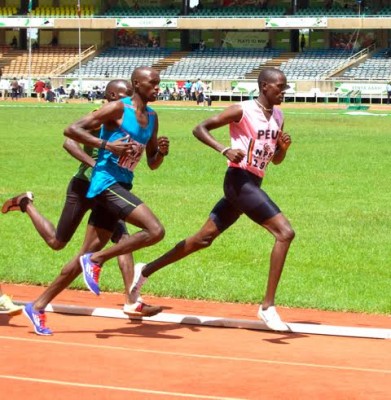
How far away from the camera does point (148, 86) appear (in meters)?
9.61

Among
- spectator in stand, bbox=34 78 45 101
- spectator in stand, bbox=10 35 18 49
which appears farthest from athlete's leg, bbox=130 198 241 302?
spectator in stand, bbox=10 35 18 49

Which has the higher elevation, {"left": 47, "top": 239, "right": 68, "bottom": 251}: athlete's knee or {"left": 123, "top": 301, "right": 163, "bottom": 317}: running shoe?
{"left": 47, "top": 239, "right": 68, "bottom": 251}: athlete's knee

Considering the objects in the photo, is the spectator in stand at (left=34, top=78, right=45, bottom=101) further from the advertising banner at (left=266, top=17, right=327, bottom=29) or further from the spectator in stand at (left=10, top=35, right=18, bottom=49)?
the spectator in stand at (left=10, top=35, right=18, bottom=49)

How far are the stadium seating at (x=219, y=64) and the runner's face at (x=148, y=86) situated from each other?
6907 centimetres

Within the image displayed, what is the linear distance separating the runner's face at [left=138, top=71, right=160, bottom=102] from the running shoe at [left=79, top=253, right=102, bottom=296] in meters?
1.38

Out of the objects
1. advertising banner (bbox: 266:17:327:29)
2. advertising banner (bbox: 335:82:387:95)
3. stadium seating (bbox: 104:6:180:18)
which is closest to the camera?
advertising banner (bbox: 335:82:387:95)

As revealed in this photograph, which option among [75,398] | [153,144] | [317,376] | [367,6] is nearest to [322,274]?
[153,144]

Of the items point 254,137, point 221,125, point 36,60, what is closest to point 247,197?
point 254,137

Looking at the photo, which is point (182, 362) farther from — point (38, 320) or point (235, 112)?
point (235, 112)

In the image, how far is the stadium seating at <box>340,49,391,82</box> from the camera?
73.2 meters

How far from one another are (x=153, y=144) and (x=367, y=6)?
73.8 m

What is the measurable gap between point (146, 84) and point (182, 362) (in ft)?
7.73

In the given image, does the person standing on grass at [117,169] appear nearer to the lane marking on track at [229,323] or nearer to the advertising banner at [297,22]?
the lane marking on track at [229,323]

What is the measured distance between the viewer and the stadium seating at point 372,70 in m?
73.2
